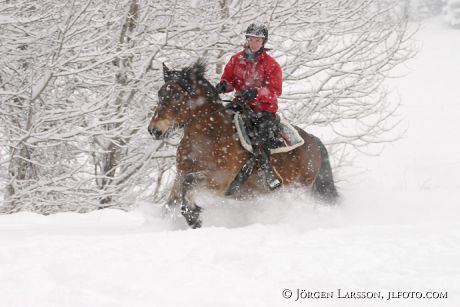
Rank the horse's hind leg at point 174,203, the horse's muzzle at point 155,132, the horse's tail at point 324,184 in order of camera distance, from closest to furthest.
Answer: the horse's muzzle at point 155,132 → the horse's hind leg at point 174,203 → the horse's tail at point 324,184

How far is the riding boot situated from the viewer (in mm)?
6688

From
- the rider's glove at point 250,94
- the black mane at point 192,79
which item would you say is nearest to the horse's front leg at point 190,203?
the black mane at point 192,79

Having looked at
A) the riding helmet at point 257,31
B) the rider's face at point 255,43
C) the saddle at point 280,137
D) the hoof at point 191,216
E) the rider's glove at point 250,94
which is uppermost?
the riding helmet at point 257,31

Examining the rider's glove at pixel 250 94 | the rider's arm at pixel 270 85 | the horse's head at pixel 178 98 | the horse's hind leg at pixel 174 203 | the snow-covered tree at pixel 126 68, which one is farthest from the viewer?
the snow-covered tree at pixel 126 68

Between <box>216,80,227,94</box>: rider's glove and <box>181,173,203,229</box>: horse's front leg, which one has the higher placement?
<box>216,80,227,94</box>: rider's glove

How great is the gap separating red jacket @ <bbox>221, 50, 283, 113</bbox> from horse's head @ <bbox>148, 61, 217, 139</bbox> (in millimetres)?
444

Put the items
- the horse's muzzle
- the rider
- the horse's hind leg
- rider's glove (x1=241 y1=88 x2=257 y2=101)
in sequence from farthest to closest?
the rider, rider's glove (x1=241 y1=88 x2=257 y2=101), the horse's hind leg, the horse's muzzle

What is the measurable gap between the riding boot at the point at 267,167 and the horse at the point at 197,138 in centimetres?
14

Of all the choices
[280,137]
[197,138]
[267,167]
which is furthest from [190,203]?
[280,137]

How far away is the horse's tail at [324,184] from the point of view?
26.0 ft

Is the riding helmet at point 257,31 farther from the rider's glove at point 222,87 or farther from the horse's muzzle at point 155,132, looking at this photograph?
the horse's muzzle at point 155,132

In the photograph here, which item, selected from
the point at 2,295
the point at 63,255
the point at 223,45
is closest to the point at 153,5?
the point at 223,45

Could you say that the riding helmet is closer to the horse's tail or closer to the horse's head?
the horse's head

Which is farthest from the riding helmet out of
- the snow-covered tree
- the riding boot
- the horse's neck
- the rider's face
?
the snow-covered tree
